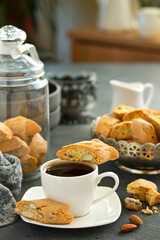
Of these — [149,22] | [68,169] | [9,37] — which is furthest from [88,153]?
[149,22]

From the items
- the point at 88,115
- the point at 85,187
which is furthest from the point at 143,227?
the point at 88,115

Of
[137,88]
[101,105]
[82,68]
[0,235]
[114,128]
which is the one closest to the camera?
→ [0,235]

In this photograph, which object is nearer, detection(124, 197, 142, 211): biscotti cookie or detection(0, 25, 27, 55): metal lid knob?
detection(124, 197, 142, 211): biscotti cookie

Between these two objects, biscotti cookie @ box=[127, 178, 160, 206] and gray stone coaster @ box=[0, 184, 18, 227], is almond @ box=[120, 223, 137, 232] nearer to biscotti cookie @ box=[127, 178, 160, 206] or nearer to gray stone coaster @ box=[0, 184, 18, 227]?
biscotti cookie @ box=[127, 178, 160, 206]

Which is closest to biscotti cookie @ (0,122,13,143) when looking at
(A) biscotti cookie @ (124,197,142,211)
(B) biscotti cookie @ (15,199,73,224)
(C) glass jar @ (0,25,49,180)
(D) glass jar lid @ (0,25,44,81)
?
(C) glass jar @ (0,25,49,180)

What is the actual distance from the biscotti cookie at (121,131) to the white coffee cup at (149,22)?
2.67 metres

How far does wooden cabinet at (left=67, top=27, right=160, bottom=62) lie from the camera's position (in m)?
3.84

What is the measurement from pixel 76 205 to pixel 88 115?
799 millimetres

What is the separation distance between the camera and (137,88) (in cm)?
150

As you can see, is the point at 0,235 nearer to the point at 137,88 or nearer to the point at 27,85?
the point at 27,85

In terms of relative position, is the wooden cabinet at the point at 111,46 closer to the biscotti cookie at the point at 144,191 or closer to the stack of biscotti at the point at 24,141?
the stack of biscotti at the point at 24,141

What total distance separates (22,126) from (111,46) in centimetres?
302

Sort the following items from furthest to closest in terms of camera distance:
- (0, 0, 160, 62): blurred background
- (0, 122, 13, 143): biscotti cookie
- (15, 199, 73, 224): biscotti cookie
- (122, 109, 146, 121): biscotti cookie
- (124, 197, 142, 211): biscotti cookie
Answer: (0, 0, 160, 62): blurred background, (122, 109, 146, 121): biscotti cookie, (0, 122, 13, 143): biscotti cookie, (124, 197, 142, 211): biscotti cookie, (15, 199, 73, 224): biscotti cookie

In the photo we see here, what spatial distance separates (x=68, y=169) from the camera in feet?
3.10
